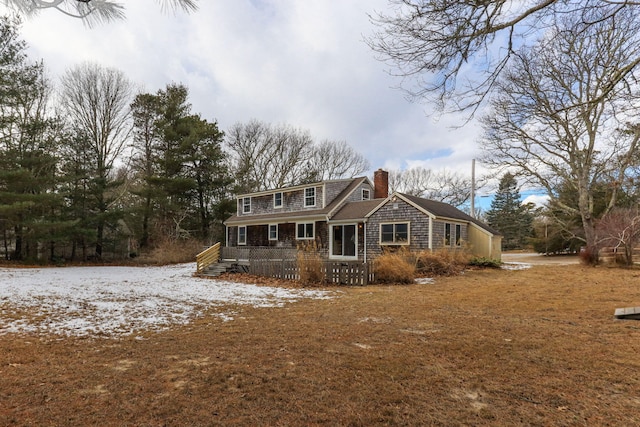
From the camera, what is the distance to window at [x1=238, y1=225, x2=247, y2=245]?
23809 mm

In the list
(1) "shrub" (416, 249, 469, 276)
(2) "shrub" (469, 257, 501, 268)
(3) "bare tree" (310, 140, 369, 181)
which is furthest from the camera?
(3) "bare tree" (310, 140, 369, 181)

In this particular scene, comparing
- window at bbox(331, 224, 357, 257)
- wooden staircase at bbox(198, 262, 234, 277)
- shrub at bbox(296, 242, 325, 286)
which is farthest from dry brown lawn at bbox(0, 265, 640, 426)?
window at bbox(331, 224, 357, 257)

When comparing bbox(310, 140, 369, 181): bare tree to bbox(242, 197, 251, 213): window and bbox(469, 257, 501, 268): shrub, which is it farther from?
bbox(469, 257, 501, 268): shrub

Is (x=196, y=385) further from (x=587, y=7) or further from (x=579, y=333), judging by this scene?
(x=587, y=7)

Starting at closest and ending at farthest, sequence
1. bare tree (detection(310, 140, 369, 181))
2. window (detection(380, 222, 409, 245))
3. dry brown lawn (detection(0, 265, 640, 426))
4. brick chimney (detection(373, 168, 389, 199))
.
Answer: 1. dry brown lawn (detection(0, 265, 640, 426))
2. window (detection(380, 222, 409, 245))
3. brick chimney (detection(373, 168, 389, 199))
4. bare tree (detection(310, 140, 369, 181))

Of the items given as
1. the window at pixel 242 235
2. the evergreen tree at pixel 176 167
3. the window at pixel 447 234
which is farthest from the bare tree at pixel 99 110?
the window at pixel 447 234

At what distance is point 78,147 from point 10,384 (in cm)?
2374

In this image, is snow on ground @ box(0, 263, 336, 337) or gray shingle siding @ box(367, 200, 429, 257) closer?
snow on ground @ box(0, 263, 336, 337)

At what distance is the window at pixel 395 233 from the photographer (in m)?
17.1

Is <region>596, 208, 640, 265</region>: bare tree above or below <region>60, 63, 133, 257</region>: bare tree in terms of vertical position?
below

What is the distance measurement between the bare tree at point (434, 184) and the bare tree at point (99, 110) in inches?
1168

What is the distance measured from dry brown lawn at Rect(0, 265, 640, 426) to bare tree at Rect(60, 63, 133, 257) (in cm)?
2156

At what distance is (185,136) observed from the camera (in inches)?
1086

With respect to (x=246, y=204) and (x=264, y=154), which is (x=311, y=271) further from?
(x=264, y=154)
